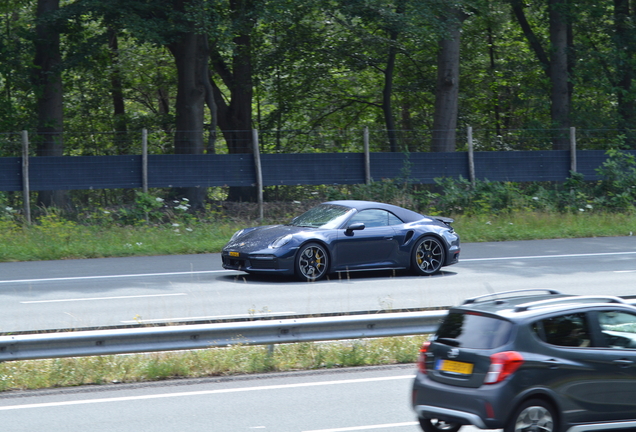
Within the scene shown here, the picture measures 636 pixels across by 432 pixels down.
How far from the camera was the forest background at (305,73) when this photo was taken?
24.7 metres

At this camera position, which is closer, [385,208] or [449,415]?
[449,415]

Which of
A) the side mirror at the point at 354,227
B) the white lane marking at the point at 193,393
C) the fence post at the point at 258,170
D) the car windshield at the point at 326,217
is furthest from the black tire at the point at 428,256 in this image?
the fence post at the point at 258,170

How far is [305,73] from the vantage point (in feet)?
104

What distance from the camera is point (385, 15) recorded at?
82.7 feet

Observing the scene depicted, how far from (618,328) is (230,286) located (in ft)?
26.1

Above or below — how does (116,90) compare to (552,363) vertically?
above

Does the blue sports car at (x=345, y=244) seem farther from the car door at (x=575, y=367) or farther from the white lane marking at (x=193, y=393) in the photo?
the car door at (x=575, y=367)

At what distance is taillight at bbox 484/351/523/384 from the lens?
217 inches

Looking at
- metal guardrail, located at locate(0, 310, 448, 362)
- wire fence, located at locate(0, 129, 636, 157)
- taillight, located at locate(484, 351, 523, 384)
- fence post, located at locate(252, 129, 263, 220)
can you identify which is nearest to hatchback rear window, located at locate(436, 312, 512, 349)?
taillight, located at locate(484, 351, 523, 384)

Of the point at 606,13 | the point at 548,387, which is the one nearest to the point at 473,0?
the point at 606,13

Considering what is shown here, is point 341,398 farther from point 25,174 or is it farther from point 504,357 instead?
point 25,174

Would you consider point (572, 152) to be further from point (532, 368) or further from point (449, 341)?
point (532, 368)

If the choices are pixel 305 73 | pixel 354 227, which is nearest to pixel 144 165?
pixel 354 227

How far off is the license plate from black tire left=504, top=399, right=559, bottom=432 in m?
0.43
